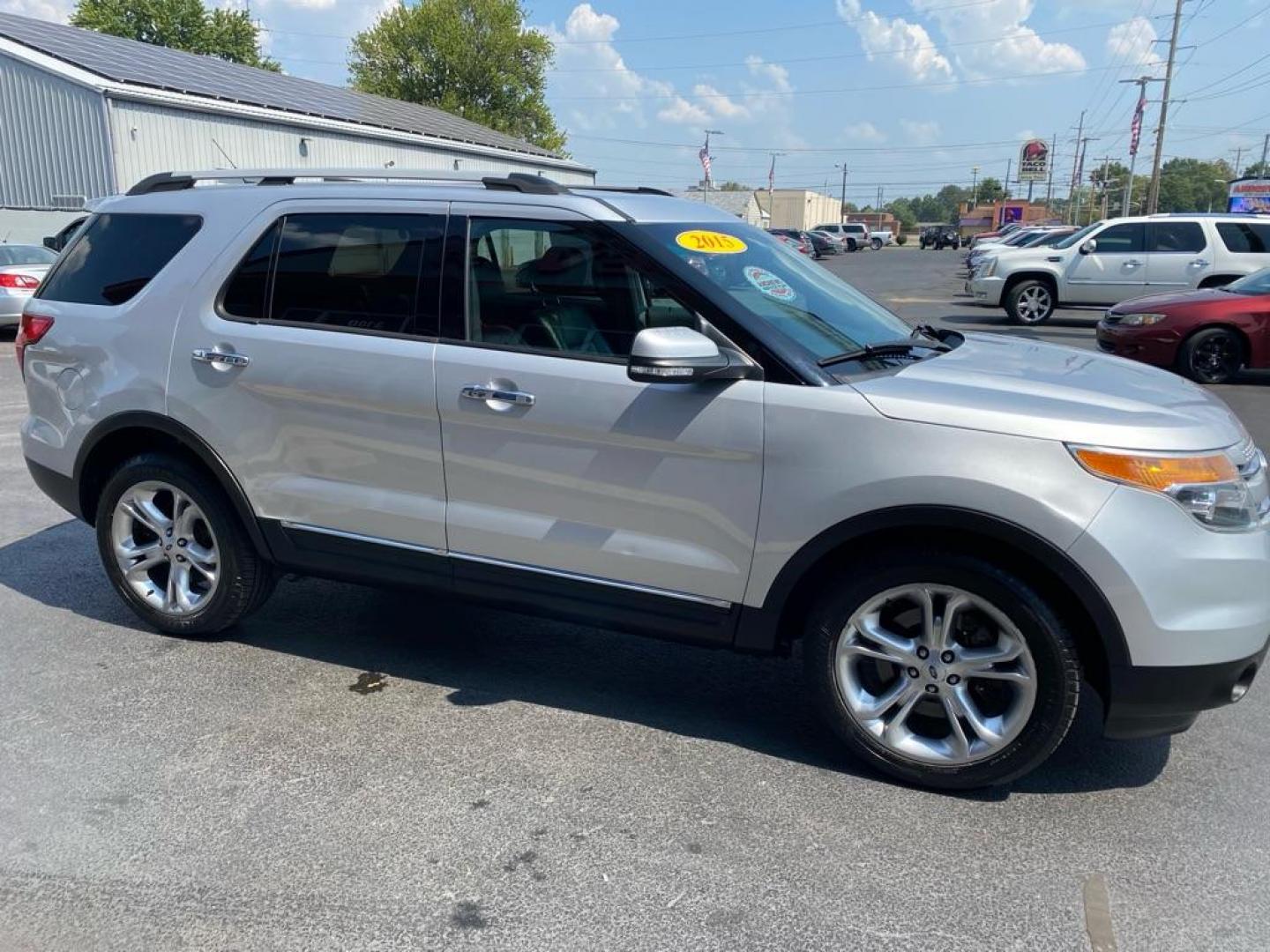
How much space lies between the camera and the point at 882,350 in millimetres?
3729

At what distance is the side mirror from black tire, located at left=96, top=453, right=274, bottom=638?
2.05m

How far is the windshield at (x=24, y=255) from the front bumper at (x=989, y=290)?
1471 cm

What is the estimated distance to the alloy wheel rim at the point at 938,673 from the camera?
10.5 feet

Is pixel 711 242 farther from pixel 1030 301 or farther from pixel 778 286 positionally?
pixel 1030 301

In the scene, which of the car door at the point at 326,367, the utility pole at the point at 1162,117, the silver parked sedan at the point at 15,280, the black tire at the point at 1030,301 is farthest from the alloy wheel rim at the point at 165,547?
the utility pole at the point at 1162,117

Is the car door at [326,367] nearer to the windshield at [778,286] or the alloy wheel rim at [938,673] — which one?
the windshield at [778,286]

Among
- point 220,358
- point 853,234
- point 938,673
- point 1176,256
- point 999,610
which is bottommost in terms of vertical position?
point 853,234

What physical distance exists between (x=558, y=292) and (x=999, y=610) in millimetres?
1837

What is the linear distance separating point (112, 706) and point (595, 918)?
7.34 ft

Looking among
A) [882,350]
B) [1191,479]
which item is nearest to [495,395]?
[882,350]

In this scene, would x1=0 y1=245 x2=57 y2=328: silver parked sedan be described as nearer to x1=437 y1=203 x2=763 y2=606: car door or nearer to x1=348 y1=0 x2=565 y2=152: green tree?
x1=437 y1=203 x2=763 y2=606: car door

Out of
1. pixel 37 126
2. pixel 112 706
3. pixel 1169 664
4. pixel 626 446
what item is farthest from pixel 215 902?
pixel 37 126

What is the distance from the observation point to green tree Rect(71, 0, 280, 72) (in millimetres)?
56094

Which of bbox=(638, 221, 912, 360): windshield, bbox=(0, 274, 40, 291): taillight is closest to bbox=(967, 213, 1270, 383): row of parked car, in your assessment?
bbox=(638, 221, 912, 360): windshield
